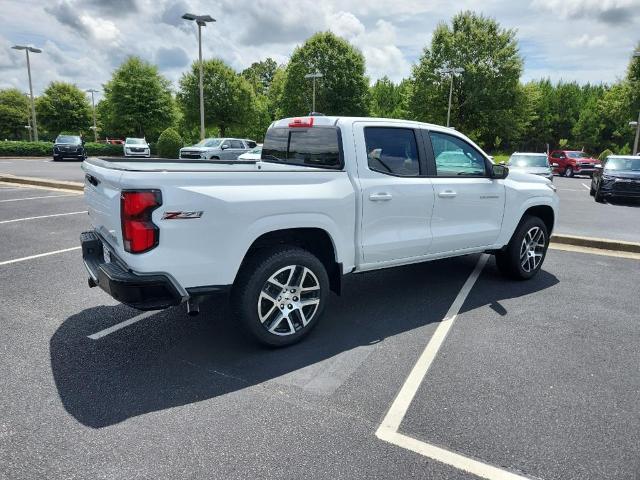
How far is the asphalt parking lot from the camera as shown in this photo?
8.07ft

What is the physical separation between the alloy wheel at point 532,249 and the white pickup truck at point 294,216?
14cm

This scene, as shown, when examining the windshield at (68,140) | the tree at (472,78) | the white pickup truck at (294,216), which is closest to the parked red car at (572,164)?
the tree at (472,78)

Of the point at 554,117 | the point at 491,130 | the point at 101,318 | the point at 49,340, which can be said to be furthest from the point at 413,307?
the point at 554,117

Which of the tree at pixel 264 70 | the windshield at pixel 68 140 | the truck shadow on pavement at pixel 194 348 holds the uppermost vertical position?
the tree at pixel 264 70

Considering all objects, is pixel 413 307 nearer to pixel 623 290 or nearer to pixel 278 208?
pixel 278 208

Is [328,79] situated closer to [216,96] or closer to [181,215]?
[216,96]

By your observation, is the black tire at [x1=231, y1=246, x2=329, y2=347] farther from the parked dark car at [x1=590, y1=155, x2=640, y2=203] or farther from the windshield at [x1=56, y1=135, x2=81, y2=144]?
the windshield at [x1=56, y1=135, x2=81, y2=144]

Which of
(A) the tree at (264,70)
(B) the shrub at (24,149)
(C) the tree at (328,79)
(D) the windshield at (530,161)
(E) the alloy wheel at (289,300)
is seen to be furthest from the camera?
(A) the tree at (264,70)

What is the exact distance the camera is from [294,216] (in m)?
3.56

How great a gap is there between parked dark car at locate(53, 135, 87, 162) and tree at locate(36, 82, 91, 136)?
35.3m

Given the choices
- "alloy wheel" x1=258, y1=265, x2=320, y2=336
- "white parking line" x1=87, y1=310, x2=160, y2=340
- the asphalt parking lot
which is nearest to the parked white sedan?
the asphalt parking lot

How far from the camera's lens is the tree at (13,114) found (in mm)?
80000

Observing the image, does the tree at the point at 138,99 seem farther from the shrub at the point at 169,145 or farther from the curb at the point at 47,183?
the curb at the point at 47,183

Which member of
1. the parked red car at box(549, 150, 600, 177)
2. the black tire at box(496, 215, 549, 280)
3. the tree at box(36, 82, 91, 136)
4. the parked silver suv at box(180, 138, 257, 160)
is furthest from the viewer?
the tree at box(36, 82, 91, 136)
